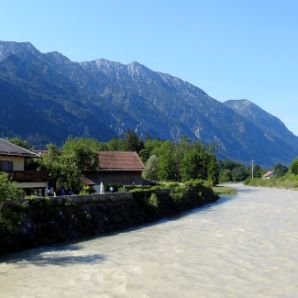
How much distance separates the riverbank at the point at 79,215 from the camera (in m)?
28.6

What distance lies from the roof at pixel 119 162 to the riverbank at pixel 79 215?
25.6m

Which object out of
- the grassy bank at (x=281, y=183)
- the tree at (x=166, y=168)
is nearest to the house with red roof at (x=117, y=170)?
the tree at (x=166, y=168)

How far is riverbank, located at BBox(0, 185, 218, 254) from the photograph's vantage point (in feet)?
93.7

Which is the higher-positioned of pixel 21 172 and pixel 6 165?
pixel 6 165

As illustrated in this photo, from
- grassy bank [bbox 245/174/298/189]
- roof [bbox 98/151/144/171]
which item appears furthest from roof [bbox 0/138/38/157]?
grassy bank [bbox 245/174/298/189]

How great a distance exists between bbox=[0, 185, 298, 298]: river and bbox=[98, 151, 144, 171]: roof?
41.3m

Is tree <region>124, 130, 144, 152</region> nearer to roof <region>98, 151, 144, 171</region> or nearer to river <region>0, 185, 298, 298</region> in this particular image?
roof <region>98, 151, 144, 171</region>

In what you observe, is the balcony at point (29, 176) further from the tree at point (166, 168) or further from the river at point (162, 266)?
the tree at point (166, 168)

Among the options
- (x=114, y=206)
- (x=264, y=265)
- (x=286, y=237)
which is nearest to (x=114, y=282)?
(x=264, y=265)

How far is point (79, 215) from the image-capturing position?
34.7m

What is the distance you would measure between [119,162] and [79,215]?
4532 cm

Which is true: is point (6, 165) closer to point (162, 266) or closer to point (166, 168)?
point (162, 266)

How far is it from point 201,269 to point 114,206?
18.4m

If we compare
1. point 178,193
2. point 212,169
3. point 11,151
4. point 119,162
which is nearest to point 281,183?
point 212,169
